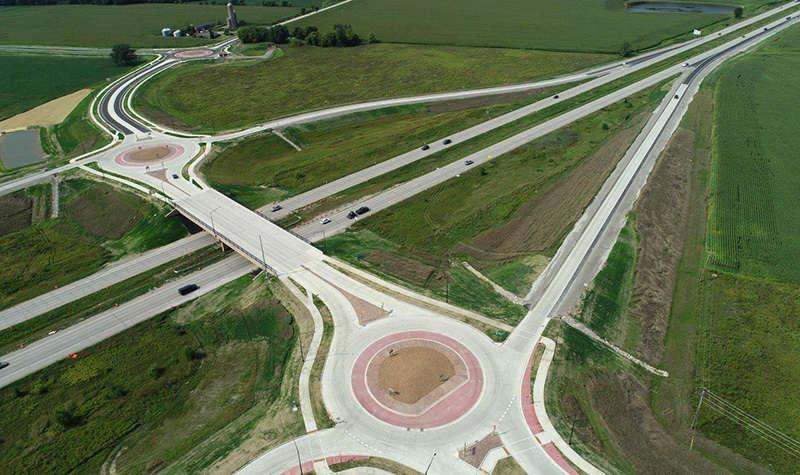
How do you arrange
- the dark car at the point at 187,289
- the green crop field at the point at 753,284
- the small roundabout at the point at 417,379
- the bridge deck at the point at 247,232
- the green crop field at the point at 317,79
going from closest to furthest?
the small roundabout at the point at 417,379
the green crop field at the point at 753,284
the dark car at the point at 187,289
the bridge deck at the point at 247,232
the green crop field at the point at 317,79

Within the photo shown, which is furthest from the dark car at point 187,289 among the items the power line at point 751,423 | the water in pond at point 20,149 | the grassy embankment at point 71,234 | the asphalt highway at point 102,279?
the water in pond at point 20,149

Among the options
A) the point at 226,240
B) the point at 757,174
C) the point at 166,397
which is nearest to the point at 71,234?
the point at 226,240

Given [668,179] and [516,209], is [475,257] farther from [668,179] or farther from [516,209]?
[668,179]

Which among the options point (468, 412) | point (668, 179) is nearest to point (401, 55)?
point (668, 179)

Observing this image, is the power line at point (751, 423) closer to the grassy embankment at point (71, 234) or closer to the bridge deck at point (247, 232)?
the bridge deck at point (247, 232)

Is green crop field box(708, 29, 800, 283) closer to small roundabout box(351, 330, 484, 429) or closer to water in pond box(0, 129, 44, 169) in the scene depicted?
small roundabout box(351, 330, 484, 429)

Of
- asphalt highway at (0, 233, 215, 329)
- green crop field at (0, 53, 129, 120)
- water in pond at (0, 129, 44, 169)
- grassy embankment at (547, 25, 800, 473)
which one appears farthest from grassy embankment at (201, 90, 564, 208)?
green crop field at (0, 53, 129, 120)

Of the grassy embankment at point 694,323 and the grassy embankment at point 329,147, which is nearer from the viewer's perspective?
the grassy embankment at point 694,323
